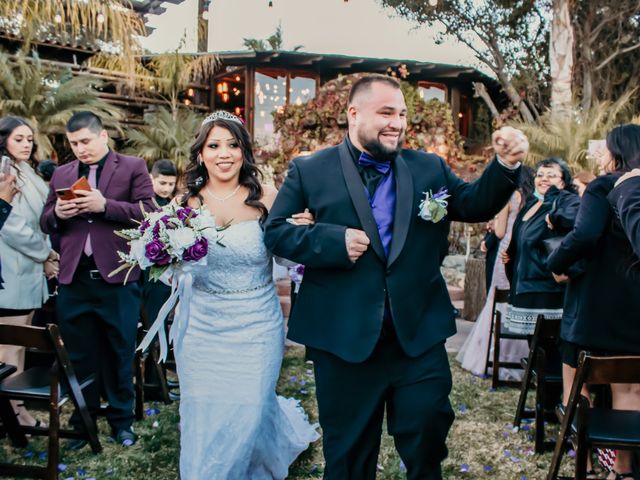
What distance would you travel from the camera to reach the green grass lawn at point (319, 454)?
3.90 meters

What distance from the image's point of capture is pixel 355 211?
279 centimetres

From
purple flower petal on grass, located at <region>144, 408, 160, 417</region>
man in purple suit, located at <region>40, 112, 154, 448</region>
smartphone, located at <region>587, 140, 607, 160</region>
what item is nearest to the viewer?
smartphone, located at <region>587, 140, 607, 160</region>

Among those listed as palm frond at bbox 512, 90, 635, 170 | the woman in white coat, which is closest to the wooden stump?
palm frond at bbox 512, 90, 635, 170

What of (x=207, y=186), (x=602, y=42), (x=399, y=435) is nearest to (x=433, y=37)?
(x=602, y=42)

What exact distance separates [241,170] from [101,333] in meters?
1.71

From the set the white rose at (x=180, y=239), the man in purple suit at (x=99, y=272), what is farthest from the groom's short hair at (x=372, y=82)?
the man in purple suit at (x=99, y=272)

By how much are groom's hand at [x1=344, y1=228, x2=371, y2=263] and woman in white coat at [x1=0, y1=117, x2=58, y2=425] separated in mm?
2763

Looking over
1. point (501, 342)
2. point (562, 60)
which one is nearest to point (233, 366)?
point (501, 342)

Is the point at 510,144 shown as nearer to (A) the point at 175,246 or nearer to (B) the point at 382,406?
(B) the point at 382,406

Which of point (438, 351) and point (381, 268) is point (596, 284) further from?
point (381, 268)

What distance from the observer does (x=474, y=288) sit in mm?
8984

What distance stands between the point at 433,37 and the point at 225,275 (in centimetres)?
1775

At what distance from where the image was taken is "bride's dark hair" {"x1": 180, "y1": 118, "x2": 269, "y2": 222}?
374 cm

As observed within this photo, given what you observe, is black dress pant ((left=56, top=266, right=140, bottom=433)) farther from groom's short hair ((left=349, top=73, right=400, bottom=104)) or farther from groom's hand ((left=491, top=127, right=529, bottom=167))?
groom's hand ((left=491, top=127, right=529, bottom=167))
